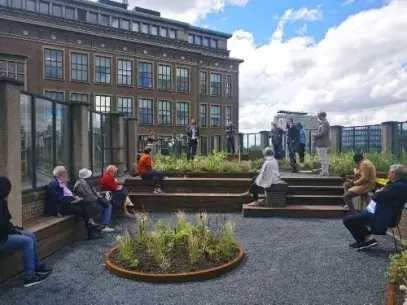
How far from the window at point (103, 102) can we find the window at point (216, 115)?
622 inches

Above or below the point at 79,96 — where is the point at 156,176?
below

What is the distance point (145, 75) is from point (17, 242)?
145 feet

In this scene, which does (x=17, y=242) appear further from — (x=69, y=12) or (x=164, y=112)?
(x=69, y=12)

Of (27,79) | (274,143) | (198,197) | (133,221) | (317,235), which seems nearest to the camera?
(317,235)

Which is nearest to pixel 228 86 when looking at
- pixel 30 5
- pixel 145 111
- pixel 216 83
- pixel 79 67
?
pixel 216 83

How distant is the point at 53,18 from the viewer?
41.9 meters

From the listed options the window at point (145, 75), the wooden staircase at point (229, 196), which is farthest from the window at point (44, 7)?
the wooden staircase at point (229, 196)

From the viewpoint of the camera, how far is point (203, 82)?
54.4 m

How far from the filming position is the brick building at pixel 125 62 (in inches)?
1572

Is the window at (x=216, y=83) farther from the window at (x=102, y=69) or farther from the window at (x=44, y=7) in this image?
the window at (x=44, y=7)

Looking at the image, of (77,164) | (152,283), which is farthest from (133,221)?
(152,283)

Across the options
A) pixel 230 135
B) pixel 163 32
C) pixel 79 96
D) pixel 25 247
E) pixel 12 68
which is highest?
pixel 163 32

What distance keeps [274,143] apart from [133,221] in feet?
33.2

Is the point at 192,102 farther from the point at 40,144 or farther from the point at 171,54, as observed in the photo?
the point at 40,144
